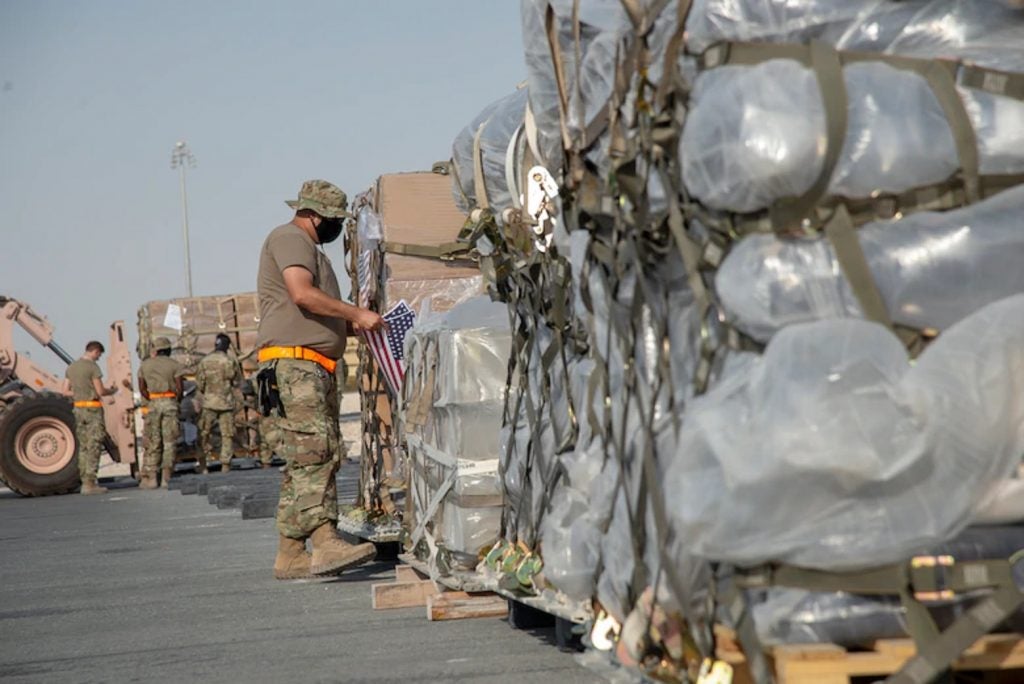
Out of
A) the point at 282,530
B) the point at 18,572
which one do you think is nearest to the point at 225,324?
the point at 18,572

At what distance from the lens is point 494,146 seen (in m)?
7.88

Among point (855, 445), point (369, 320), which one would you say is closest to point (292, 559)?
point (369, 320)

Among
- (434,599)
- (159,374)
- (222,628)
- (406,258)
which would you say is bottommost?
(222,628)

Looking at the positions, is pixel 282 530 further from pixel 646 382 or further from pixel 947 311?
pixel 947 311

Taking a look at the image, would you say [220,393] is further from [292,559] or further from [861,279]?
[861,279]

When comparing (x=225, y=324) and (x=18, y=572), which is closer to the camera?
(x=18, y=572)

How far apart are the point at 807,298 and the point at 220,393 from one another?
21.6 meters

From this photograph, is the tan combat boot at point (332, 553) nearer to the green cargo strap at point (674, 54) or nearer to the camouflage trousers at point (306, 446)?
the camouflage trousers at point (306, 446)

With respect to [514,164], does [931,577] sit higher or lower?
lower

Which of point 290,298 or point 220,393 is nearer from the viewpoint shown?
point 290,298

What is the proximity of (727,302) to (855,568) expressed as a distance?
0.72 metres

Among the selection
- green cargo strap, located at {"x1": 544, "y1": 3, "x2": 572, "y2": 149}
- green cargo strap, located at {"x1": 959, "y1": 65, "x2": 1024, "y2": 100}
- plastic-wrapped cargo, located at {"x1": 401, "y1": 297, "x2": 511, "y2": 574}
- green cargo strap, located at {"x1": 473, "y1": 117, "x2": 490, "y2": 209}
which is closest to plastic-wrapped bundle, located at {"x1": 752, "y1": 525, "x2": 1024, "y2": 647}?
green cargo strap, located at {"x1": 959, "y1": 65, "x2": 1024, "y2": 100}

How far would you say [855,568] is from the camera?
12.0 feet

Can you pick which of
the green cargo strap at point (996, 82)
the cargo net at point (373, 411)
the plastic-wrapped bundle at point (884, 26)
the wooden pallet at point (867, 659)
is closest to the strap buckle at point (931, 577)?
the wooden pallet at point (867, 659)
